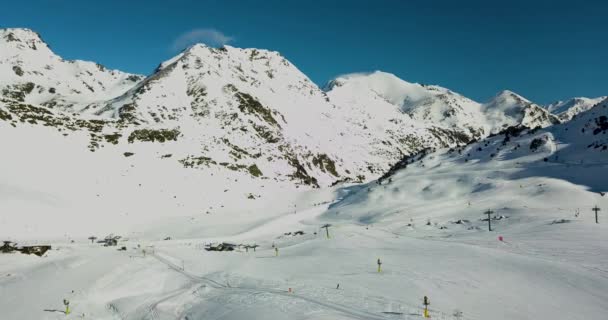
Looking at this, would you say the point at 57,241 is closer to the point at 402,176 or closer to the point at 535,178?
the point at 402,176

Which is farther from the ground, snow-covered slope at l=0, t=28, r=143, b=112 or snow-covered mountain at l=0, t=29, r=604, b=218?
snow-covered slope at l=0, t=28, r=143, b=112

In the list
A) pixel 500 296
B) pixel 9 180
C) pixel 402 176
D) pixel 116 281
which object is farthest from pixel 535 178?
pixel 9 180

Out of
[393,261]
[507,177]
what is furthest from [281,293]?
[507,177]

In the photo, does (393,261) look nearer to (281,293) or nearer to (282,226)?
(281,293)

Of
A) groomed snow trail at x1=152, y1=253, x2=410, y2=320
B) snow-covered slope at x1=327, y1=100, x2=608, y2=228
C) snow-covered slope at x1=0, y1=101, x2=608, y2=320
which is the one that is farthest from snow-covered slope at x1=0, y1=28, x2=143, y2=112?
groomed snow trail at x1=152, y1=253, x2=410, y2=320


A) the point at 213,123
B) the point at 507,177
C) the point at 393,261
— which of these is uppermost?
the point at 213,123

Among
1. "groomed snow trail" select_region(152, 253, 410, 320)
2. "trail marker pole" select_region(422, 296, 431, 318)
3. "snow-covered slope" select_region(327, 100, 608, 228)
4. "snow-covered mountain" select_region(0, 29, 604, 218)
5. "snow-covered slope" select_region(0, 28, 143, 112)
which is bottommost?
"groomed snow trail" select_region(152, 253, 410, 320)

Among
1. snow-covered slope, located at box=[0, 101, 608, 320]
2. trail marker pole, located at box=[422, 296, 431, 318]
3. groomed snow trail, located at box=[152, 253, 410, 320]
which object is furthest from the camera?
snow-covered slope, located at box=[0, 101, 608, 320]

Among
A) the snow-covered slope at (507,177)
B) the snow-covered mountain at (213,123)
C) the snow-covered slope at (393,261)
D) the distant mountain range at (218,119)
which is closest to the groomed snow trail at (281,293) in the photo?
the snow-covered slope at (393,261)

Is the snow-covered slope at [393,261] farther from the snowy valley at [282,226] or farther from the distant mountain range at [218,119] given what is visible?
the distant mountain range at [218,119]

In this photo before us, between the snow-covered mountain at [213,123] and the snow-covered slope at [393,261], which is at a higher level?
the snow-covered mountain at [213,123]

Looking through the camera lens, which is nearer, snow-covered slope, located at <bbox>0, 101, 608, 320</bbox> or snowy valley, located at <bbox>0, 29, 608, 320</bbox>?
snow-covered slope, located at <bbox>0, 101, 608, 320</bbox>

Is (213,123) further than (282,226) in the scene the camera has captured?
Yes

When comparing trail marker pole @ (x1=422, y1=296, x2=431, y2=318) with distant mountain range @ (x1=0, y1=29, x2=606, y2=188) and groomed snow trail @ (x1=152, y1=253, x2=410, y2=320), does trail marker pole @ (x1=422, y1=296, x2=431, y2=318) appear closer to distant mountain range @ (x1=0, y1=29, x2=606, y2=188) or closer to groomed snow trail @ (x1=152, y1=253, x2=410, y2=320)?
groomed snow trail @ (x1=152, y1=253, x2=410, y2=320)
